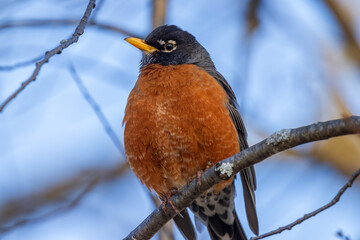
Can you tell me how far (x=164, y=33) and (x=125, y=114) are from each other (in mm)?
1305

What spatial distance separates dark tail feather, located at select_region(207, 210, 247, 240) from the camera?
5.43 metres

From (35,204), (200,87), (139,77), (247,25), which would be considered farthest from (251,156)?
(35,204)

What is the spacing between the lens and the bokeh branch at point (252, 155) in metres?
2.80

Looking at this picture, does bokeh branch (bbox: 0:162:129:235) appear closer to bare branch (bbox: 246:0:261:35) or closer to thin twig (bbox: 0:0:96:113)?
bare branch (bbox: 246:0:261:35)

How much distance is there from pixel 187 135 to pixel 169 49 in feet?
5.21

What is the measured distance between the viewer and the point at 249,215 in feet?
17.1

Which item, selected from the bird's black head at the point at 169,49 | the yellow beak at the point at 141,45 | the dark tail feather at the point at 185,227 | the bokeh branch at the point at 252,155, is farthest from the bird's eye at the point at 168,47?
the bokeh branch at the point at 252,155

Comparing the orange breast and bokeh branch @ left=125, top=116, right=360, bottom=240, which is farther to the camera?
the orange breast

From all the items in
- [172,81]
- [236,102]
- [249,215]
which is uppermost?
[172,81]

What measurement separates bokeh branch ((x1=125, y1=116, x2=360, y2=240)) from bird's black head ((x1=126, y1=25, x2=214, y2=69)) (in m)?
1.98

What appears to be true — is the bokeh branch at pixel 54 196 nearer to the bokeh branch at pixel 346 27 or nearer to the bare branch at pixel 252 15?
the bare branch at pixel 252 15

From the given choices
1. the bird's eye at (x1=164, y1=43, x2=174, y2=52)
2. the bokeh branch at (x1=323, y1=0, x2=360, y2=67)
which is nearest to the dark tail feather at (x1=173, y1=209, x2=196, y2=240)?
the bird's eye at (x1=164, y1=43, x2=174, y2=52)

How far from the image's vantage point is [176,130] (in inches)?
185

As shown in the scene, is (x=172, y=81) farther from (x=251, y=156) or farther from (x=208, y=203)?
(x=251, y=156)
